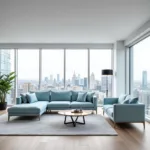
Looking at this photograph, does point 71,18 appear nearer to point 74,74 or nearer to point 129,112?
point 129,112

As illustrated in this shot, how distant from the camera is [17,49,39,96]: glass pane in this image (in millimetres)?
9383

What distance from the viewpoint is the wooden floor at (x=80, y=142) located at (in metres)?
3.79

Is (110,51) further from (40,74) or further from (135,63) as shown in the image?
(40,74)

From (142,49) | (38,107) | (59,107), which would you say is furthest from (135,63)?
(38,107)

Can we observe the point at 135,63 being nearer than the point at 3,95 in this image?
Yes

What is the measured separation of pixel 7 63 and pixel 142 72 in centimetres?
603

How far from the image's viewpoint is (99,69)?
943 cm

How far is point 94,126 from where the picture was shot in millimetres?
5488

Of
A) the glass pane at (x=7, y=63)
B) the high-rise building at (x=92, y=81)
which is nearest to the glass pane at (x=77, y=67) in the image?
the high-rise building at (x=92, y=81)

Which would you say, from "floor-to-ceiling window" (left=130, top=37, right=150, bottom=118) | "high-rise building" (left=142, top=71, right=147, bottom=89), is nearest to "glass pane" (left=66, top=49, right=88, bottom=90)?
"floor-to-ceiling window" (left=130, top=37, right=150, bottom=118)

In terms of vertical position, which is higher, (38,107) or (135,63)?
(135,63)

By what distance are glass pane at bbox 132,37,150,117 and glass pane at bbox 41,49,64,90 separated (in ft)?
10.7

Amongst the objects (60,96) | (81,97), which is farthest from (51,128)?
(60,96)

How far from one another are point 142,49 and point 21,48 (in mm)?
5273
